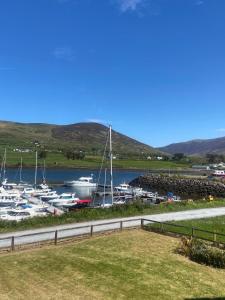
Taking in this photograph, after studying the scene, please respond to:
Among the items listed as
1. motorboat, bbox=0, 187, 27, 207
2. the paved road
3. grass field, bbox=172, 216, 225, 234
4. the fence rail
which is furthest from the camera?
motorboat, bbox=0, 187, 27, 207

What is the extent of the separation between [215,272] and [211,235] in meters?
8.85

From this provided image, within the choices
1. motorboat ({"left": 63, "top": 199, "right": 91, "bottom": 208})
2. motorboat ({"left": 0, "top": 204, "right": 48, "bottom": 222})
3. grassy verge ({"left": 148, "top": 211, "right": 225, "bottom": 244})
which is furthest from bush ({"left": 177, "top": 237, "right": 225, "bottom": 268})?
motorboat ({"left": 63, "top": 199, "right": 91, "bottom": 208})

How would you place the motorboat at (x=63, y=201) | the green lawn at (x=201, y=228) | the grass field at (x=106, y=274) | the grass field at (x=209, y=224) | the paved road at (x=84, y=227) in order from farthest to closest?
the motorboat at (x=63, y=201) → the grass field at (x=209, y=224) → the green lawn at (x=201, y=228) → the paved road at (x=84, y=227) → the grass field at (x=106, y=274)

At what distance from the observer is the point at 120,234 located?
34688 mm

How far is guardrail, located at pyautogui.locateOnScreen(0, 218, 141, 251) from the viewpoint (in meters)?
30.1

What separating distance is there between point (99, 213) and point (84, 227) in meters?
8.99

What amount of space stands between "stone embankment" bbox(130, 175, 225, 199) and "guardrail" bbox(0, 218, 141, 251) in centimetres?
8270

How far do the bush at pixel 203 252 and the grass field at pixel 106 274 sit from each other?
27.6 inches

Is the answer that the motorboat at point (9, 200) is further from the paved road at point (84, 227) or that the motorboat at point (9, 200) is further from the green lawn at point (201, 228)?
the green lawn at point (201, 228)

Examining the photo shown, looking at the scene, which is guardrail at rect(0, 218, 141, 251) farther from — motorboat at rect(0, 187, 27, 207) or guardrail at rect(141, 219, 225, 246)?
motorboat at rect(0, 187, 27, 207)

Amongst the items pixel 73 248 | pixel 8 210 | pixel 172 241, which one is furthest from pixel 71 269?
pixel 8 210

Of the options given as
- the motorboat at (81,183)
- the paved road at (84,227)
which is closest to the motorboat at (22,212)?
the paved road at (84,227)

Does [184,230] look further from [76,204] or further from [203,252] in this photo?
[76,204]

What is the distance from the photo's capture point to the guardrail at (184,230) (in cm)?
3275
